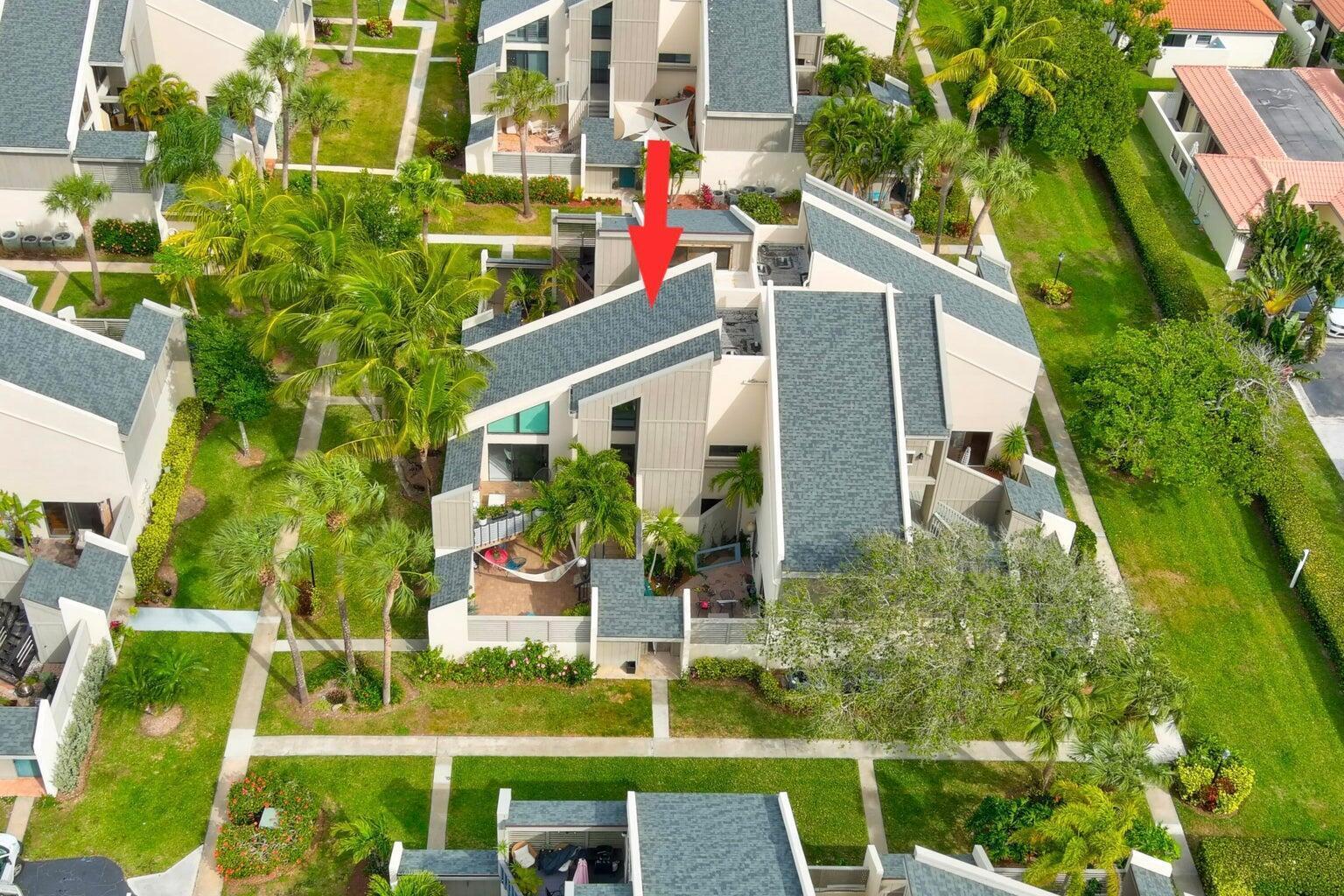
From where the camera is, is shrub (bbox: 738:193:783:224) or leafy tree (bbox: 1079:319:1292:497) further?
shrub (bbox: 738:193:783:224)

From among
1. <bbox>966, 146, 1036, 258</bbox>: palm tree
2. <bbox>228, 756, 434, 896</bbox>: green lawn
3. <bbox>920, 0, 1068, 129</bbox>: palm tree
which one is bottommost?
<bbox>228, 756, 434, 896</bbox>: green lawn

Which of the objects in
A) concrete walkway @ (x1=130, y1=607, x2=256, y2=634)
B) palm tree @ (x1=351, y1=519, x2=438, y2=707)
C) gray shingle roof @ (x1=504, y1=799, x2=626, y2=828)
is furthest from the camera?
concrete walkway @ (x1=130, y1=607, x2=256, y2=634)

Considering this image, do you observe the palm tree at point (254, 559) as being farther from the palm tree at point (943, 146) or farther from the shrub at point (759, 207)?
the palm tree at point (943, 146)

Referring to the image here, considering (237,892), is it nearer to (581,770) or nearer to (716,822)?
(581,770)

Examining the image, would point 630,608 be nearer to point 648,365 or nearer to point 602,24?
point 648,365

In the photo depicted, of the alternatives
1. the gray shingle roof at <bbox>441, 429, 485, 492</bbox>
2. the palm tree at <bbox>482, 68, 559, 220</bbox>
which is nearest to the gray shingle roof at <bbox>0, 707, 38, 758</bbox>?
the gray shingle roof at <bbox>441, 429, 485, 492</bbox>

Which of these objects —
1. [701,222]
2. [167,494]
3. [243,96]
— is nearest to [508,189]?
[243,96]

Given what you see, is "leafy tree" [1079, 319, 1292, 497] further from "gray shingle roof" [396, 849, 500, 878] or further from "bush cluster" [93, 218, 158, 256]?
"bush cluster" [93, 218, 158, 256]

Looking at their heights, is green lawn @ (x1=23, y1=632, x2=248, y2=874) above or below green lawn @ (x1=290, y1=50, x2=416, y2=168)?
below
